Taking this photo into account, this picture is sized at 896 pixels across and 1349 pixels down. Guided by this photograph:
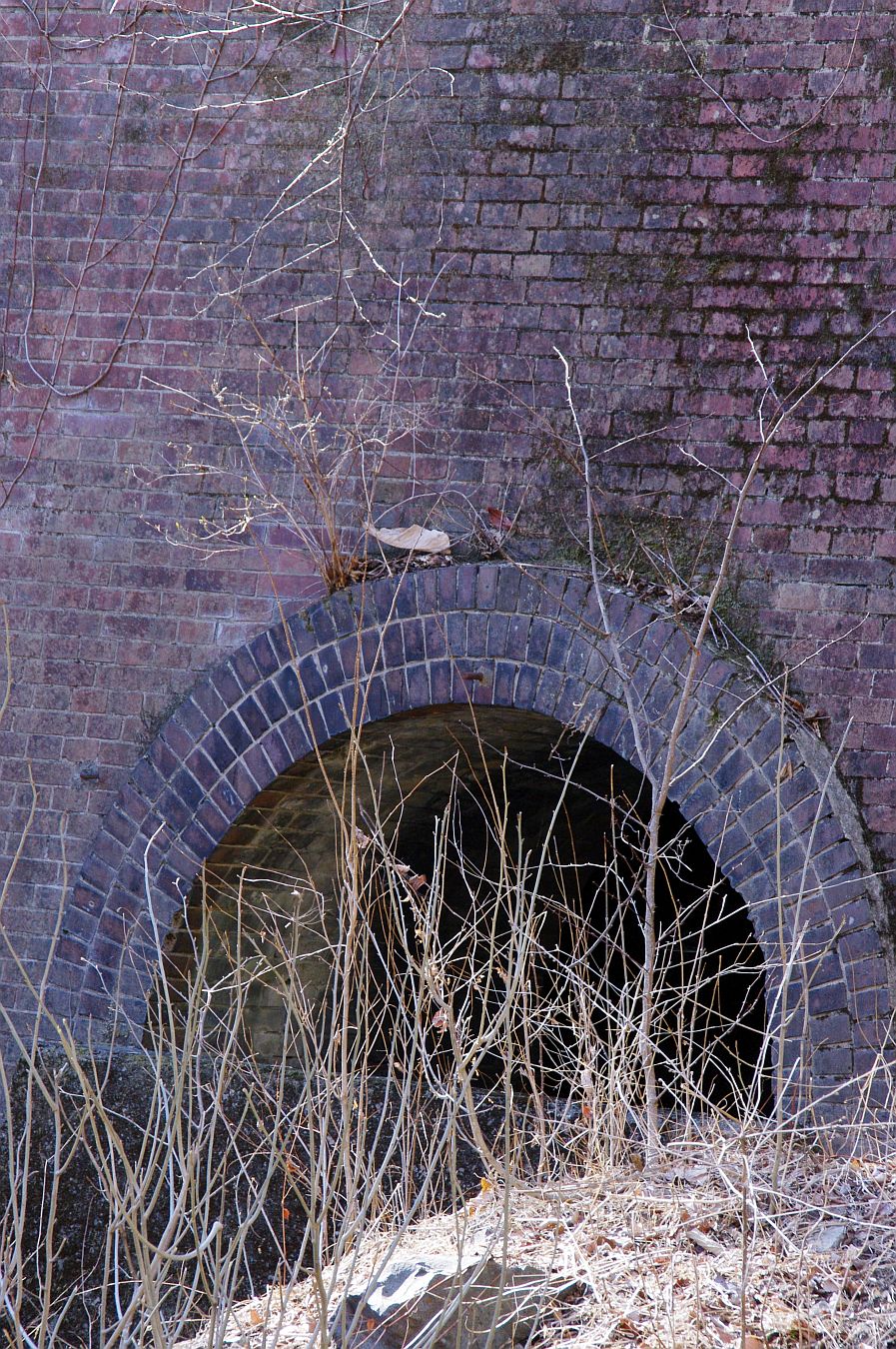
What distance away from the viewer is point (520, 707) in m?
3.85

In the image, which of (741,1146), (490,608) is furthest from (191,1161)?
(490,608)

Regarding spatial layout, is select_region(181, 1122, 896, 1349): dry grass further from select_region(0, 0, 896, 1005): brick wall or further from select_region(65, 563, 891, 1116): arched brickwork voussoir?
select_region(0, 0, 896, 1005): brick wall

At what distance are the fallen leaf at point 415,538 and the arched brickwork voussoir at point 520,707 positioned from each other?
3.6 inches

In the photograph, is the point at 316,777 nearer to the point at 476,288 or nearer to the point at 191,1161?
the point at 476,288

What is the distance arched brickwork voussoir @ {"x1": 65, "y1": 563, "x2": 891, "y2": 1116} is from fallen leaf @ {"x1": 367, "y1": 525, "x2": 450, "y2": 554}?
0.30 ft

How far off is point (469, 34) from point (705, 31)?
0.73m

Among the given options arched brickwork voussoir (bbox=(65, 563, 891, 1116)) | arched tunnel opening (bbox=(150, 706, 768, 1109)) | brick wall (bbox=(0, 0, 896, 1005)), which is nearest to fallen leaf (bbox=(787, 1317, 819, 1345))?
arched tunnel opening (bbox=(150, 706, 768, 1109))

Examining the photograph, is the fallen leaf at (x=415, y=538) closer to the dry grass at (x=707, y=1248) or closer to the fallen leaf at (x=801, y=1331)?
the dry grass at (x=707, y=1248)

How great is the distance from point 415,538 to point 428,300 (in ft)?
2.46

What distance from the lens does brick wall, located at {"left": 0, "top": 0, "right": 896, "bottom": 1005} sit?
3.69m

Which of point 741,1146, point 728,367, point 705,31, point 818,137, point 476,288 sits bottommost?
point 741,1146

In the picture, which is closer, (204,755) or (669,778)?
(669,778)

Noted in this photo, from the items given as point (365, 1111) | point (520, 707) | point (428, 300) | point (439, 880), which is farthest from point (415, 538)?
point (365, 1111)

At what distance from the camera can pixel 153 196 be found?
4348mm
